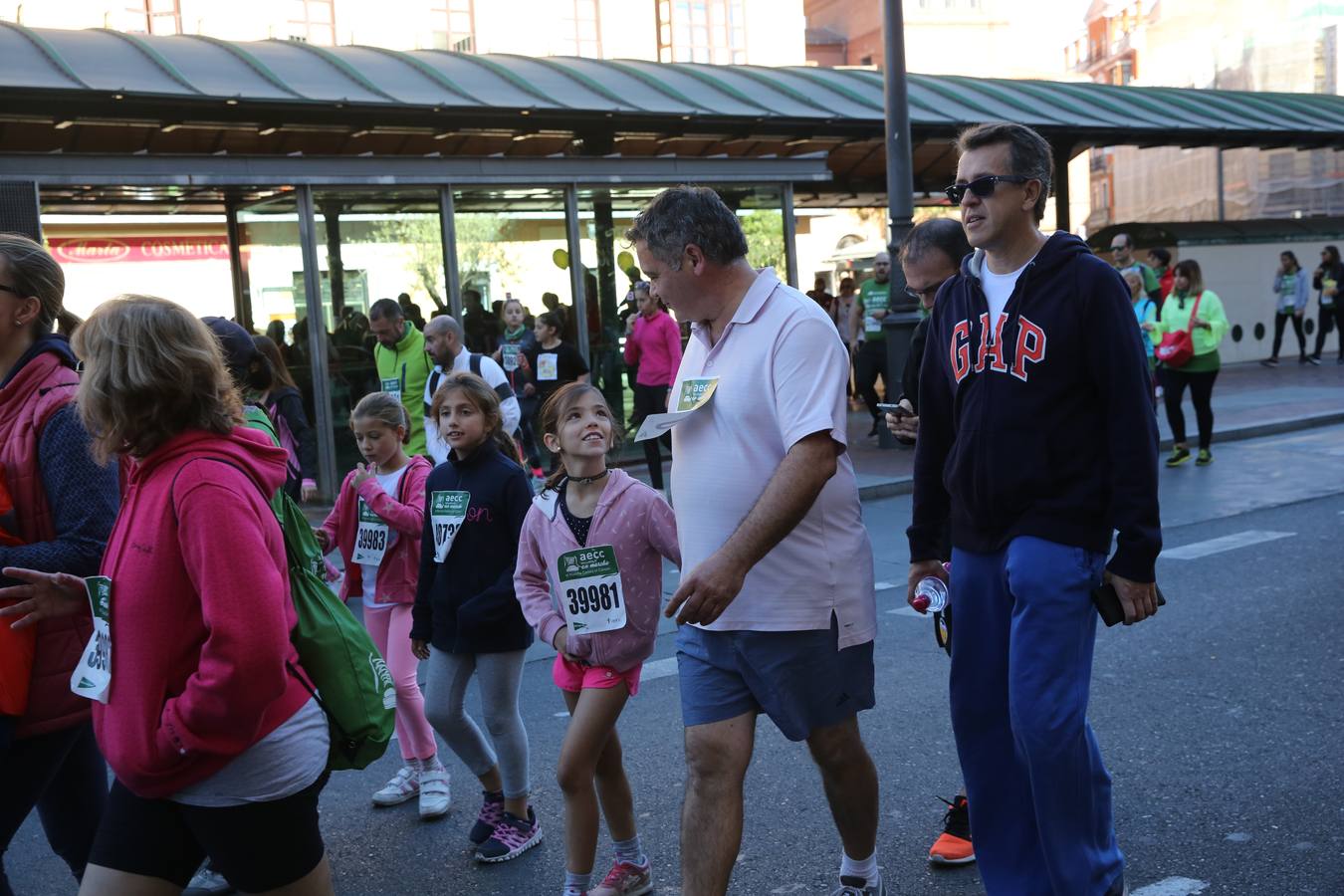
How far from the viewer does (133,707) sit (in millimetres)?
2377

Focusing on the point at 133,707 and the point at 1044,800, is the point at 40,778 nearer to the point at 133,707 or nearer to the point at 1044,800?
the point at 133,707

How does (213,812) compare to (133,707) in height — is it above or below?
below

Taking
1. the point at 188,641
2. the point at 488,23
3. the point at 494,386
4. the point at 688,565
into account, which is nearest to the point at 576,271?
the point at 494,386

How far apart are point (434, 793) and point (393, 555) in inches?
31.9

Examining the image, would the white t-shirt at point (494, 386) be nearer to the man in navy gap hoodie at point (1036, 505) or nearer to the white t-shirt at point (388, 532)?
the white t-shirt at point (388, 532)

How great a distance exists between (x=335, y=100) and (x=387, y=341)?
179 inches

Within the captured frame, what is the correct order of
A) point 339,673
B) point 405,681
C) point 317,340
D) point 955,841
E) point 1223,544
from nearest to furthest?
point 339,673 → point 955,841 → point 405,681 → point 1223,544 → point 317,340

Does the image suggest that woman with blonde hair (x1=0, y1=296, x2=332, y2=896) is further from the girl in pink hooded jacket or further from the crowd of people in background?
the girl in pink hooded jacket

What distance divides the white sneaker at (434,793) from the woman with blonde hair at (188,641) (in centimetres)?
194

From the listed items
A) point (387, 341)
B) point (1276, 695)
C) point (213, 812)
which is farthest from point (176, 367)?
point (387, 341)

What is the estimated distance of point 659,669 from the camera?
6.27m

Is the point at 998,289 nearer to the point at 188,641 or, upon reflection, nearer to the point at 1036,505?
the point at 1036,505

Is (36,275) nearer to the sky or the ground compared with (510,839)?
nearer to the sky

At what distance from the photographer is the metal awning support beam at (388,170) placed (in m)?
10.9
